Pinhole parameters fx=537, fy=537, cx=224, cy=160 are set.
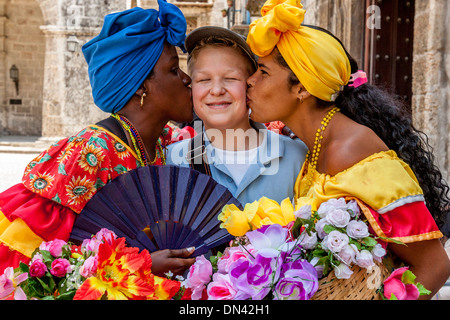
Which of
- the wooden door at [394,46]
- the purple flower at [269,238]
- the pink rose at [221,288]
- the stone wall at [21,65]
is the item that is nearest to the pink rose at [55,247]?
the pink rose at [221,288]

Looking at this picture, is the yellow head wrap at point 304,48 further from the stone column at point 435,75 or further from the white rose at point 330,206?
Answer: the stone column at point 435,75

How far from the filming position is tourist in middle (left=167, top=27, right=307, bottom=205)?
268 centimetres

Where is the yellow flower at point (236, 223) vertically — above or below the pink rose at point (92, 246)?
above

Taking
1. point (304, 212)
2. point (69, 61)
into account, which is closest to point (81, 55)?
point (69, 61)

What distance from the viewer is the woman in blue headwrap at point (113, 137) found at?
227 centimetres

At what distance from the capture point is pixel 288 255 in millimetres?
1913

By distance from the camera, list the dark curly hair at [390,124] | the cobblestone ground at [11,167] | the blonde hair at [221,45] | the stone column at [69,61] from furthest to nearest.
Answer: the stone column at [69,61] < the cobblestone ground at [11,167] < the blonde hair at [221,45] < the dark curly hair at [390,124]

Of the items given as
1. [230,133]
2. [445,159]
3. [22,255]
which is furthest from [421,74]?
[22,255]

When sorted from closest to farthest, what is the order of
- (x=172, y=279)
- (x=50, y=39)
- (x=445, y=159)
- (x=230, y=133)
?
(x=172, y=279), (x=230, y=133), (x=445, y=159), (x=50, y=39)

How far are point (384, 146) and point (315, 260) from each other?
0.64 metres

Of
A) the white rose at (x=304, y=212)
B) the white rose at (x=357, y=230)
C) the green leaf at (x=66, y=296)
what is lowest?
the green leaf at (x=66, y=296)

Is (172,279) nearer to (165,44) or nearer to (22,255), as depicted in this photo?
(22,255)

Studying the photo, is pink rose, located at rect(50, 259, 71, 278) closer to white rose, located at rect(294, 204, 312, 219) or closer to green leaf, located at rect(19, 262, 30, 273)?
green leaf, located at rect(19, 262, 30, 273)

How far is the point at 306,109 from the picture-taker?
99.6 inches
